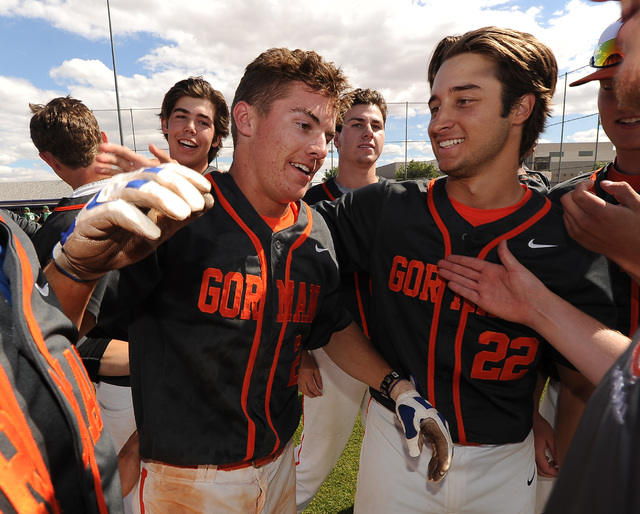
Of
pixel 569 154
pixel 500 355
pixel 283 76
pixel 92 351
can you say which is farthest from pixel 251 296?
pixel 569 154

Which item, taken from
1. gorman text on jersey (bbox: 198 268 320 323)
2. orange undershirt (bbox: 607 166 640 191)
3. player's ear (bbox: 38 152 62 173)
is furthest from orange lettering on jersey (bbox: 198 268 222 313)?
orange undershirt (bbox: 607 166 640 191)

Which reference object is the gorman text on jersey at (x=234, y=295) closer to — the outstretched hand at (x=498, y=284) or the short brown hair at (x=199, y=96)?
the outstretched hand at (x=498, y=284)

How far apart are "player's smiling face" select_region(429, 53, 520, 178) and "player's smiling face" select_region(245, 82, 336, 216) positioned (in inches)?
22.6

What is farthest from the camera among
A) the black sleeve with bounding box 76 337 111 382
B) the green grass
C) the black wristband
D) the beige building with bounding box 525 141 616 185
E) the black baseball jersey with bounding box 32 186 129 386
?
the beige building with bounding box 525 141 616 185

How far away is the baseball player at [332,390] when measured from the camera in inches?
107

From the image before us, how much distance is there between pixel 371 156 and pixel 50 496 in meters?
3.56

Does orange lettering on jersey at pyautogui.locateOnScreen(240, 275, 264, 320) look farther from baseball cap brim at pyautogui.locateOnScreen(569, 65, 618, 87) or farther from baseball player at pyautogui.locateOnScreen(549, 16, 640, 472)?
baseball cap brim at pyautogui.locateOnScreen(569, 65, 618, 87)

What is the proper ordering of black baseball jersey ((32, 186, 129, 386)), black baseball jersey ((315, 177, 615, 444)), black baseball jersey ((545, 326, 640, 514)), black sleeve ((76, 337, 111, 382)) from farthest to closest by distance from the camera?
black sleeve ((76, 337, 111, 382)), black baseball jersey ((32, 186, 129, 386)), black baseball jersey ((315, 177, 615, 444)), black baseball jersey ((545, 326, 640, 514))

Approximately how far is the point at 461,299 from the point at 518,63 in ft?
3.63

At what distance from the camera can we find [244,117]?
1840mm

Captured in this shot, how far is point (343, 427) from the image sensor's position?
317cm

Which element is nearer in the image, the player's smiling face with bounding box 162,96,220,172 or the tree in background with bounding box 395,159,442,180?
the player's smiling face with bounding box 162,96,220,172

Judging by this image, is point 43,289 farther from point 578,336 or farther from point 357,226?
point 578,336

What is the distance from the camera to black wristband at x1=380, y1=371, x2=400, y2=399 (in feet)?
6.07
